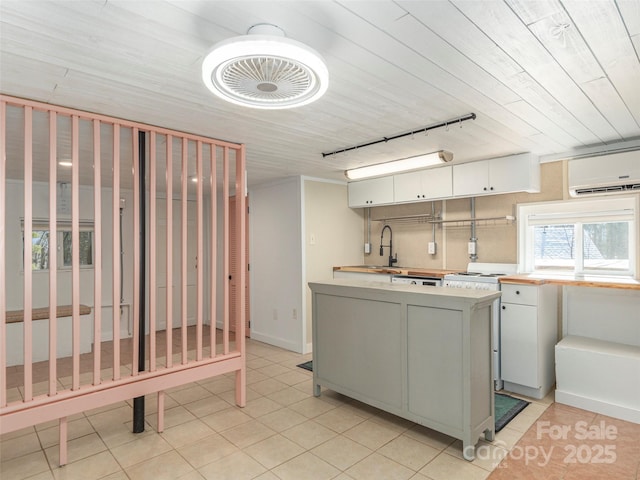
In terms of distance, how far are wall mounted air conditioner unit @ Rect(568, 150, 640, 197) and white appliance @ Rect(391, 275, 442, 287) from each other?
1.55m

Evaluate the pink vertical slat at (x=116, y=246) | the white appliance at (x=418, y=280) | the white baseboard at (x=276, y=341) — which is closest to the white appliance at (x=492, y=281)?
the white appliance at (x=418, y=280)

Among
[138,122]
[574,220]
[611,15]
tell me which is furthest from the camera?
[574,220]

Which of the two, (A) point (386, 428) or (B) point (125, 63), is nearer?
(B) point (125, 63)

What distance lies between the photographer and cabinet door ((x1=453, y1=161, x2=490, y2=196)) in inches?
157

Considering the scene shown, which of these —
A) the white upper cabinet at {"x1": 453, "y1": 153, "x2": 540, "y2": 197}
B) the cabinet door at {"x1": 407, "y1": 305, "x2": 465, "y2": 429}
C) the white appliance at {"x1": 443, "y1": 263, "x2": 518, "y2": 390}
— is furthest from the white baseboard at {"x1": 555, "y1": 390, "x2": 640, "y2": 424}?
the white upper cabinet at {"x1": 453, "y1": 153, "x2": 540, "y2": 197}

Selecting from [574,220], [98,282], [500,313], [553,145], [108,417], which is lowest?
[108,417]

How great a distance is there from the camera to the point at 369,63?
6.25 ft

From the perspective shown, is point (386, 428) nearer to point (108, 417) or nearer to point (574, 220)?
point (108, 417)

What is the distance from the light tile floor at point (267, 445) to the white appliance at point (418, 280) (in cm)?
142

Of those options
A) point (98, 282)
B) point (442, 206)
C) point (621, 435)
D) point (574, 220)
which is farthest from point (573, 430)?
point (98, 282)

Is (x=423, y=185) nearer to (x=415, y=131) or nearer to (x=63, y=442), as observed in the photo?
(x=415, y=131)

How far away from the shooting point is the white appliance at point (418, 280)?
417cm

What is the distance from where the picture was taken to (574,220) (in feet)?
12.5

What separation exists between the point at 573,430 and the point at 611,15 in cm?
271
